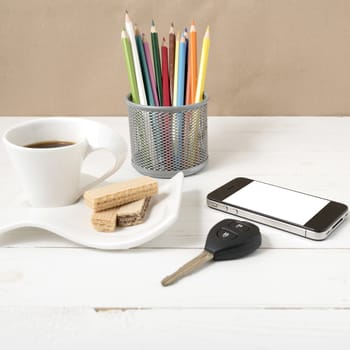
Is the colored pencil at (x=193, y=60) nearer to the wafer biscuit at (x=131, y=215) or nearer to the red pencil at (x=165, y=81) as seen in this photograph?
the red pencil at (x=165, y=81)

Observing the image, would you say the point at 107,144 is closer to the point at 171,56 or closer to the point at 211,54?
the point at 171,56

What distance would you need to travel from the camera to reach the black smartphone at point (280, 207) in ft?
1.70

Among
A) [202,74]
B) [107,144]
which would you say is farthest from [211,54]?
A: [107,144]

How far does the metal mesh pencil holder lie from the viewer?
65 centimetres

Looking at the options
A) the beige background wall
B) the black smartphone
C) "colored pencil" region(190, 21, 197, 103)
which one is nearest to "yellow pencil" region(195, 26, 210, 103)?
"colored pencil" region(190, 21, 197, 103)

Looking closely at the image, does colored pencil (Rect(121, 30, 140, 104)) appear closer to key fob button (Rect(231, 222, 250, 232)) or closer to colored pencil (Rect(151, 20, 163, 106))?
colored pencil (Rect(151, 20, 163, 106))

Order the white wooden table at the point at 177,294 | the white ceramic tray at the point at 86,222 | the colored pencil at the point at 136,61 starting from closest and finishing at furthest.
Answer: the white wooden table at the point at 177,294 < the white ceramic tray at the point at 86,222 < the colored pencil at the point at 136,61

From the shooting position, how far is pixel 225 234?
0.50 m

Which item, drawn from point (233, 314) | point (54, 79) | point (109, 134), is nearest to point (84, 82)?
point (54, 79)

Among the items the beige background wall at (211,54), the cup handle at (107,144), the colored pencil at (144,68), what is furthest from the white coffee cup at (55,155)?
the beige background wall at (211,54)

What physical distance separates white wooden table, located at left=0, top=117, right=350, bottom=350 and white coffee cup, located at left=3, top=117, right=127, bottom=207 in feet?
0.15

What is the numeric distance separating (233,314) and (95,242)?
148 millimetres

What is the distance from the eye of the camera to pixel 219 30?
0.88 metres

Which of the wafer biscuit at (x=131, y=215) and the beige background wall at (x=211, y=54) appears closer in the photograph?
the wafer biscuit at (x=131, y=215)
